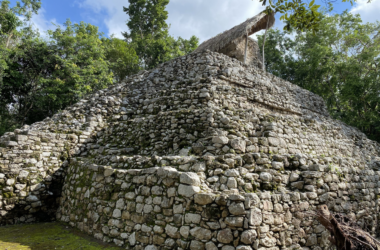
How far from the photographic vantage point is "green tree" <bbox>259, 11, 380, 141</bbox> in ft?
44.3

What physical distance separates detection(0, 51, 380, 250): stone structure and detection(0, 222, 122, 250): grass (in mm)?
222

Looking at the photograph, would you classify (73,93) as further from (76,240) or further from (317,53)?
(317,53)

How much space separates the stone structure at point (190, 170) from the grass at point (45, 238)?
0.22 m

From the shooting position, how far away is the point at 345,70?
15.1 meters

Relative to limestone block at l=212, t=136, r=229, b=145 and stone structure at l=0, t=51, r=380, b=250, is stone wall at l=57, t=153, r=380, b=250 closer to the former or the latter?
stone structure at l=0, t=51, r=380, b=250

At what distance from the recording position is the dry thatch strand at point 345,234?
3469mm

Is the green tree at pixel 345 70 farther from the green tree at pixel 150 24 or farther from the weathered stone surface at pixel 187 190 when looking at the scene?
the weathered stone surface at pixel 187 190

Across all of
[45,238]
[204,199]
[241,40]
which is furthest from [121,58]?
[204,199]

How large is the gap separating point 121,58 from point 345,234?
17.8m

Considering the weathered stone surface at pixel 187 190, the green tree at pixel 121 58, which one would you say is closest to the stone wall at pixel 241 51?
the green tree at pixel 121 58

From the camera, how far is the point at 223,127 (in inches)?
211

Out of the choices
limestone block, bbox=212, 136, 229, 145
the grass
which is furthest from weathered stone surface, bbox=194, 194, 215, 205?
the grass

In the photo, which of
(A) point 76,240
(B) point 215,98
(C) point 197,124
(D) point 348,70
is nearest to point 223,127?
(C) point 197,124

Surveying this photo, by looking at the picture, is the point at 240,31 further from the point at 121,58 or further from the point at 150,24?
the point at 150,24
